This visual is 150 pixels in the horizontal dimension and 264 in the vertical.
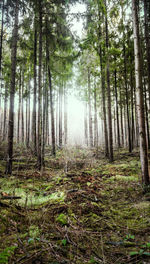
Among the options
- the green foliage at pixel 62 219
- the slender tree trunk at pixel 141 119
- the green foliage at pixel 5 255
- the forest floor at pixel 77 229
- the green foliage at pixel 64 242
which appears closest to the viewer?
the green foliage at pixel 5 255

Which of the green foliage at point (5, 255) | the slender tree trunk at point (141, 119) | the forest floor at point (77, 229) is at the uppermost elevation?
the slender tree trunk at point (141, 119)

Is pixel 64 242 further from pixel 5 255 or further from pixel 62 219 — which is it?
pixel 5 255

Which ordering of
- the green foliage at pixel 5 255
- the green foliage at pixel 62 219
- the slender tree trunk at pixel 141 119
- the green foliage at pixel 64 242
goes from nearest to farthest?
the green foliage at pixel 5 255 → the green foliage at pixel 64 242 → the green foliage at pixel 62 219 → the slender tree trunk at pixel 141 119

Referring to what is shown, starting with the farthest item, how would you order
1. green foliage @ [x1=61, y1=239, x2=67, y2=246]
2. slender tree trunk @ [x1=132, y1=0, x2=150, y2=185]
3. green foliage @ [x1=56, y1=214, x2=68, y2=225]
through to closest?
slender tree trunk @ [x1=132, y1=0, x2=150, y2=185] → green foliage @ [x1=56, y1=214, x2=68, y2=225] → green foliage @ [x1=61, y1=239, x2=67, y2=246]

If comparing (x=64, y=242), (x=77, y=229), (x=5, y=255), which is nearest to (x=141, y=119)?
(x=77, y=229)

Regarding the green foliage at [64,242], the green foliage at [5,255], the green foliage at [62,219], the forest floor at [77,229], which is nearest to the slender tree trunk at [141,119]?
the forest floor at [77,229]

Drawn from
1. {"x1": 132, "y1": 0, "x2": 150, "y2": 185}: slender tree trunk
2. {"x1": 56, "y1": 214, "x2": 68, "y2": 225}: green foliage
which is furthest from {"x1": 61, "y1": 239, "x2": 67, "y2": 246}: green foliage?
{"x1": 132, "y1": 0, "x2": 150, "y2": 185}: slender tree trunk

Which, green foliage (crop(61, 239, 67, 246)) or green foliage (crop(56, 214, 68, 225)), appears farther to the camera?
green foliage (crop(56, 214, 68, 225))

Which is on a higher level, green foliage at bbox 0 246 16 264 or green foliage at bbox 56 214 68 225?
→ green foliage at bbox 0 246 16 264

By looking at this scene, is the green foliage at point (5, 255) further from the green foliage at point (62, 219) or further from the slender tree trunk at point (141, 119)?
the slender tree trunk at point (141, 119)

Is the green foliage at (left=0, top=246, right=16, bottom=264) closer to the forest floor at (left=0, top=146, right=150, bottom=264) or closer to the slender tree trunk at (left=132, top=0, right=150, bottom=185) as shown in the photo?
the forest floor at (left=0, top=146, right=150, bottom=264)

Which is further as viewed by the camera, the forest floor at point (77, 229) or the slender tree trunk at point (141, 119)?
the slender tree trunk at point (141, 119)

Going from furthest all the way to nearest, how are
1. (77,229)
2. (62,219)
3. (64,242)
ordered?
(62,219) < (77,229) < (64,242)

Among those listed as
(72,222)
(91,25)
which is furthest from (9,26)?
(72,222)
